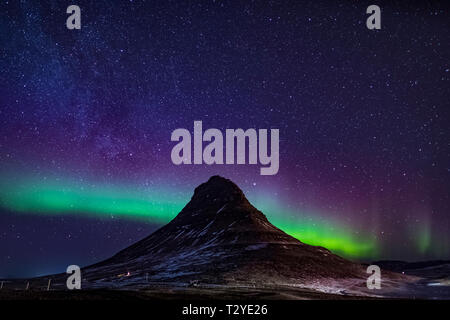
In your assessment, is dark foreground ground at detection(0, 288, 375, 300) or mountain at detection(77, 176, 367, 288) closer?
dark foreground ground at detection(0, 288, 375, 300)

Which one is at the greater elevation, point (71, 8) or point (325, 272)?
point (71, 8)

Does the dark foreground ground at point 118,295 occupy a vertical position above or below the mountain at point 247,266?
above

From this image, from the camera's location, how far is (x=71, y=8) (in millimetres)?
47656

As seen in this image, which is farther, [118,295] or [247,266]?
[247,266]

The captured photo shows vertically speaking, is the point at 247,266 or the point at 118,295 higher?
the point at 118,295

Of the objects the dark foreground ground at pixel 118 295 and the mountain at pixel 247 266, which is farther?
the mountain at pixel 247 266

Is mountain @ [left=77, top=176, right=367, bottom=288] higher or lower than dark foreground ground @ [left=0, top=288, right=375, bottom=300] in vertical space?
lower
